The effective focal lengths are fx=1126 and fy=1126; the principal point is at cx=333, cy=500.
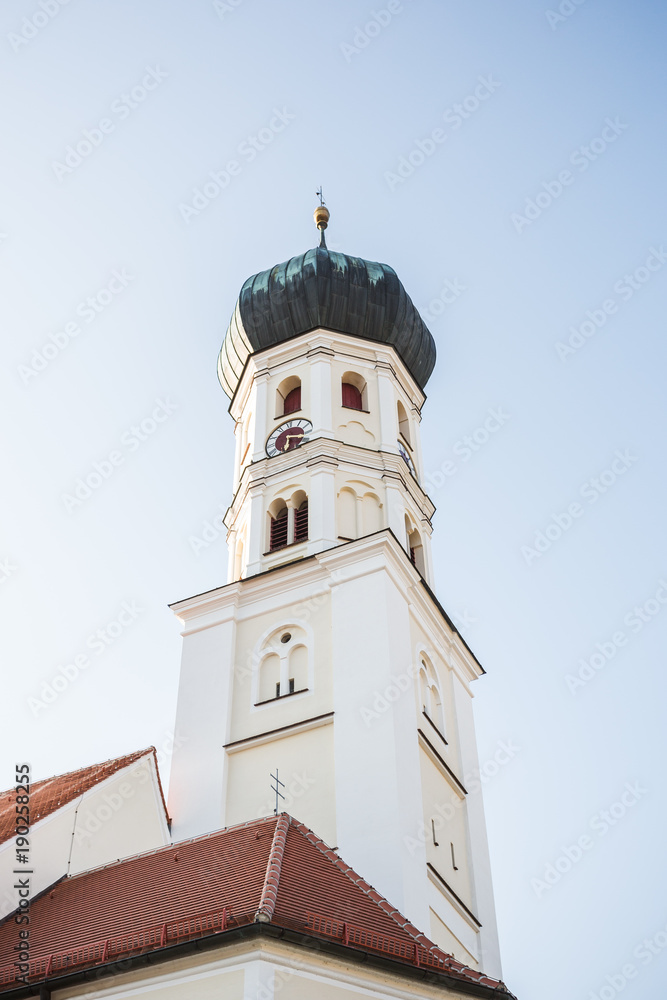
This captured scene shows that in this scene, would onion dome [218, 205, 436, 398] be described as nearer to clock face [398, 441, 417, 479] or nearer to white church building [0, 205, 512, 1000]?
white church building [0, 205, 512, 1000]

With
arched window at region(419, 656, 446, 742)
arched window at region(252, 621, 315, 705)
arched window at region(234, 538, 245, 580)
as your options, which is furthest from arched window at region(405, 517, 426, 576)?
arched window at region(252, 621, 315, 705)

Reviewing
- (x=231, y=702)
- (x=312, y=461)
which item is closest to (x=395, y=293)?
(x=312, y=461)

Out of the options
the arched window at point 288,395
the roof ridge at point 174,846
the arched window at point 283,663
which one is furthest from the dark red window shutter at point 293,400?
the roof ridge at point 174,846

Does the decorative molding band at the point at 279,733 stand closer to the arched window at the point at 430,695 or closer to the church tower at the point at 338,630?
the church tower at the point at 338,630

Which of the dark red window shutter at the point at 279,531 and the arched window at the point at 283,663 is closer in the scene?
the arched window at the point at 283,663

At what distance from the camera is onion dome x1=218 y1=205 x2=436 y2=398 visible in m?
23.0

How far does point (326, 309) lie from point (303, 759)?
1037 centimetres

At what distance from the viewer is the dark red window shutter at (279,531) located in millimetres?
19656

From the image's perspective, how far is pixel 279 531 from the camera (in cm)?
1989

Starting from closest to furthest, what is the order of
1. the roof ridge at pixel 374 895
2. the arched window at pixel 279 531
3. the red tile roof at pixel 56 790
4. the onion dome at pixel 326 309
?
the roof ridge at pixel 374 895 → the red tile roof at pixel 56 790 → the arched window at pixel 279 531 → the onion dome at pixel 326 309

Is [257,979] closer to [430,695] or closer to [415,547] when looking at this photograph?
[430,695]

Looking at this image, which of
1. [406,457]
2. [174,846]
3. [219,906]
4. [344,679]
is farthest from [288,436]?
[219,906]

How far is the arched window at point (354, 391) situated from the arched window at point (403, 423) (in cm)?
83

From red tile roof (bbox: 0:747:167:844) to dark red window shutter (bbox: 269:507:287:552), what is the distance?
4.48m
